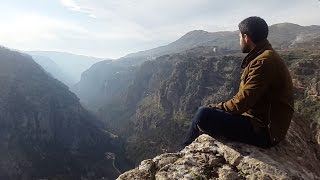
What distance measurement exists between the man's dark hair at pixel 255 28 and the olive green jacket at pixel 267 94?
1.20ft

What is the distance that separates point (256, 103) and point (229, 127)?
1.03m

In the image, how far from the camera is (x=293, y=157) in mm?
12453

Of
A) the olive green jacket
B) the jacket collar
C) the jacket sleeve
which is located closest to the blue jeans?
the olive green jacket

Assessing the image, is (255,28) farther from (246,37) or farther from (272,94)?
(272,94)

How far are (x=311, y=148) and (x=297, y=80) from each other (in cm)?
18880

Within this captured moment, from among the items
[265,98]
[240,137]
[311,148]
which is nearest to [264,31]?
[265,98]

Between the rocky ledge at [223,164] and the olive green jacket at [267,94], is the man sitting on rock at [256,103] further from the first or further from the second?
the rocky ledge at [223,164]

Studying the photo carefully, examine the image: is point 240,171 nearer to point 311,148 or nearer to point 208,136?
point 208,136

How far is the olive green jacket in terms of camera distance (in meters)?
11.0

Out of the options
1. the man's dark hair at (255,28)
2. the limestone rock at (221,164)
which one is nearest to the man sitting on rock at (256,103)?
the man's dark hair at (255,28)

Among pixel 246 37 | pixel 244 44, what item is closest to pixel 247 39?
pixel 246 37

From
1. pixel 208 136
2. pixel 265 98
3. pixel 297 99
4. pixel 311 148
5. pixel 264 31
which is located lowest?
pixel 297 99

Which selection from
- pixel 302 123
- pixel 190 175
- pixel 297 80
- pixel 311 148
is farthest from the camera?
pixel 297 80

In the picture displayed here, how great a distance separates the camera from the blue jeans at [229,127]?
38.1ft
